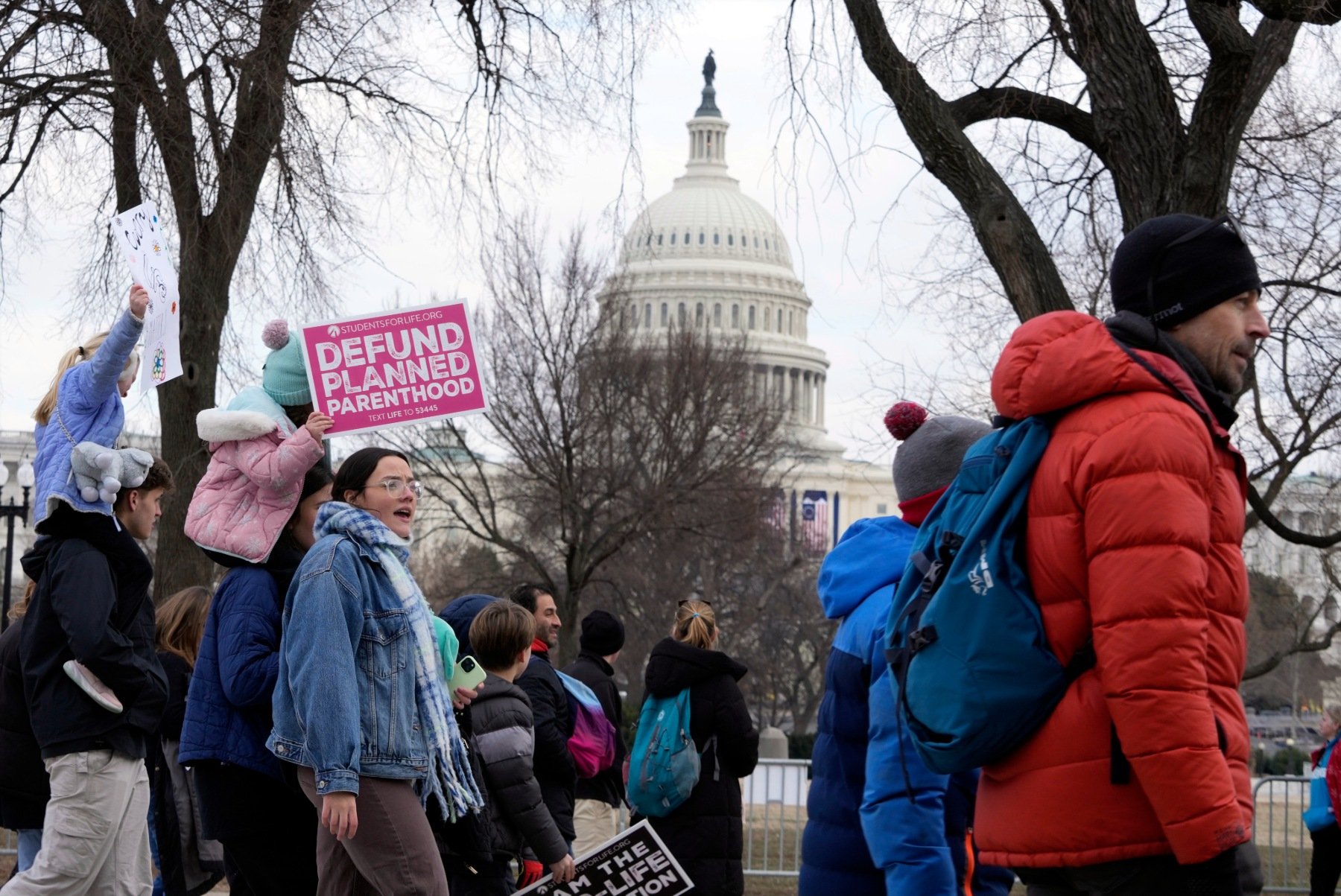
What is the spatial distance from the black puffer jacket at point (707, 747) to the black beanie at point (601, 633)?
0.66m

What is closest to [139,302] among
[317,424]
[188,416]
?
[317,424]

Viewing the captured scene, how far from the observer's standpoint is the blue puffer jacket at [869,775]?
3.78m

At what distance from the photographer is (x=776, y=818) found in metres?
13.7

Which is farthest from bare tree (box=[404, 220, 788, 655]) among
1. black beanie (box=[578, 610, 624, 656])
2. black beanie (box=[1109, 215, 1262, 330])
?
black beanie (box=[1109, 215, 1262, 330])

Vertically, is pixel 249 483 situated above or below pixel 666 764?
above

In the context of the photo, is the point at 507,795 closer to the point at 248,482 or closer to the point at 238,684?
the point at 238,684

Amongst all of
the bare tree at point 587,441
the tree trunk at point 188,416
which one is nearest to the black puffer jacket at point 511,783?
the tree trunk at point 188,416

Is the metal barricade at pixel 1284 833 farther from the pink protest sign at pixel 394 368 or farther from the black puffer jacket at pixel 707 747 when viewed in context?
the pink protest sign at pixel 394 368

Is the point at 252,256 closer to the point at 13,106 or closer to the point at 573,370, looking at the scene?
the point at 13,106

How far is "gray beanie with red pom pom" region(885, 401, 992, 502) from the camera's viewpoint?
409cm

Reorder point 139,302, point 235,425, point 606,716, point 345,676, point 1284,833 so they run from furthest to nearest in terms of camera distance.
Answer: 1. point 1284,833
2. point 606,716
3. point 139,302
4. point 235,425
5. point 345,676

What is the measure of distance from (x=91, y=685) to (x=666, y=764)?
2669 mm

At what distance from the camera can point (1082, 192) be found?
32.2 feet

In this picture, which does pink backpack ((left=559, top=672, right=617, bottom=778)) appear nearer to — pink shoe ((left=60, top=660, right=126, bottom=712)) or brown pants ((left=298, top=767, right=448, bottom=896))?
pink shoe ((left=60, top=660, right=126, bottom=712))
